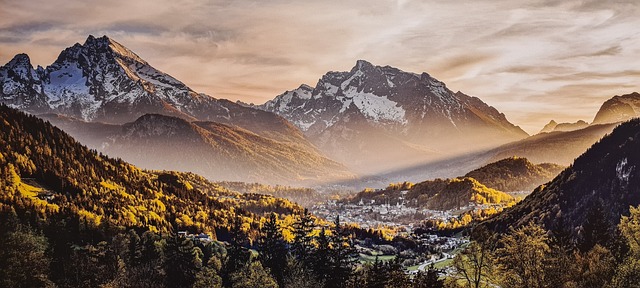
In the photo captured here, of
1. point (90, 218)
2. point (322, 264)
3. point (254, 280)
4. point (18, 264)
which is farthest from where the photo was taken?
point (90, 218)

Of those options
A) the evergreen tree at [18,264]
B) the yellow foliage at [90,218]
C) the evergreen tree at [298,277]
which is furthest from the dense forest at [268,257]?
the yellow foliage at [90,218]

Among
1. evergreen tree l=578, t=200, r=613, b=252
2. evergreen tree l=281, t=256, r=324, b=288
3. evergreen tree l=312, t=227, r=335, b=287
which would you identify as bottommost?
evergreen tree l=281, t=256, r=324, b=288

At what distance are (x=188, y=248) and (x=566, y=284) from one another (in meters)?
88.9

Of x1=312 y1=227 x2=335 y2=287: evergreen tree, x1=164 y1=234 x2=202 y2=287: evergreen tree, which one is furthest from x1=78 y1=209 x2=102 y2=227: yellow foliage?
x1=312 y1=227 x2=335 y2=287: evergreen tree

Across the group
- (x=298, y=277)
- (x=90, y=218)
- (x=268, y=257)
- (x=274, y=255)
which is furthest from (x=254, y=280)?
(x=90, y=218)

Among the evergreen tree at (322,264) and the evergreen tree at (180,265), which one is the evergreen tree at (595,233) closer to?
the evergreen tree at (322,264)

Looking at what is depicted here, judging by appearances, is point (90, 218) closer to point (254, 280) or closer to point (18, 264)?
point (254, 280)

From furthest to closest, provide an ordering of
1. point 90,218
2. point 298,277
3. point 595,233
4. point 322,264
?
point 90,218
point 298,277
point 322,264
point 595,233

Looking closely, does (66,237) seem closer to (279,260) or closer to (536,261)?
(279,260)

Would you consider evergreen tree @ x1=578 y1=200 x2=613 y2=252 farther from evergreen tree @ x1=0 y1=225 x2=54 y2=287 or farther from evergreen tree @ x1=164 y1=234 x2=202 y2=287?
evergreen tree @ x1=0 y1=225 x2=54 y2=287

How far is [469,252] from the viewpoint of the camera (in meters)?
63.6

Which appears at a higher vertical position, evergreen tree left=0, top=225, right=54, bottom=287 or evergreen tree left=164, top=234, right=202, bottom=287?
evergreen tree left=0, top=225, right=54, bottom=287

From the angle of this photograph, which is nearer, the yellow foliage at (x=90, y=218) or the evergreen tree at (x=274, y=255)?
the evergreen tree at (x=274, y=255)

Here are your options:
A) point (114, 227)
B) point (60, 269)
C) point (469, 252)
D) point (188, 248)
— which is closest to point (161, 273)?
point (188, 248)
